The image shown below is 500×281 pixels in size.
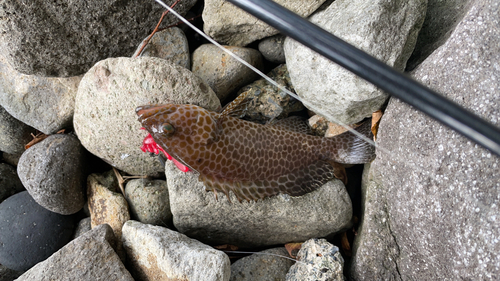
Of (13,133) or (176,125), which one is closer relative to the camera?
(176,125)

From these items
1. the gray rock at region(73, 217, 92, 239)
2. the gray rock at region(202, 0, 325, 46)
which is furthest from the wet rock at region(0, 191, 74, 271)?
the gray rock at region(202, 0, 325, 46)

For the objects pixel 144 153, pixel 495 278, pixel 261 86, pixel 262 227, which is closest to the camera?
pixel 495 278

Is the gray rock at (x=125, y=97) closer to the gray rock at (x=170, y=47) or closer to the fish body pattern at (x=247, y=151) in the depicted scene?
the fish body pattern at (x=247, y=151)

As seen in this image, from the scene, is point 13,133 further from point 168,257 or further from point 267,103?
point 267,103

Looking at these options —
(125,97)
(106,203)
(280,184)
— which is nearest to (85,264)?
(106,203)

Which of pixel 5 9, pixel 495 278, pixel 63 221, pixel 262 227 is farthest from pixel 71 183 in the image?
pixel 495 278

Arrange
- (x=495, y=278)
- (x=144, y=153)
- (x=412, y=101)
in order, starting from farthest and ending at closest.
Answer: (x=144, y=153) → (x=495, y=278) → (x=412, y=101)

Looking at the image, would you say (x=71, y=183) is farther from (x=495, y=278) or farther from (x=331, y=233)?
(x=495, y=278)
